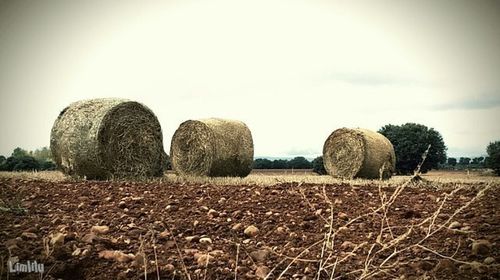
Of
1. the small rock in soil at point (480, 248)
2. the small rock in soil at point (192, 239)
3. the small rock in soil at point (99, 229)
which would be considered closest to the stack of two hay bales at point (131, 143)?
the small rock in soil at point (99, 229)

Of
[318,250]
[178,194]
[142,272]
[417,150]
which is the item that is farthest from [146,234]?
[417,150]

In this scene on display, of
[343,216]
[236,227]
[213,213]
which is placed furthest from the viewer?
[213,213]

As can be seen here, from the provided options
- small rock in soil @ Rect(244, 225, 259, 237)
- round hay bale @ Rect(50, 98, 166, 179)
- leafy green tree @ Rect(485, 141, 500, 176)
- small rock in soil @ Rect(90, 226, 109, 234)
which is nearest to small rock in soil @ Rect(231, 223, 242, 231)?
small rock in soil @ Rect(244, 225, 259, 237)

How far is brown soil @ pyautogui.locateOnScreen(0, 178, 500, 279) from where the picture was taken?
3635mm

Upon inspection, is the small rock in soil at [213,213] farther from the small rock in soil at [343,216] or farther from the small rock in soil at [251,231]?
the small rock in soil at [343,216]

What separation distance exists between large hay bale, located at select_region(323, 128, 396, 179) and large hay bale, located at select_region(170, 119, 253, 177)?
3.20 meters

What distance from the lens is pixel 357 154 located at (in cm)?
1488

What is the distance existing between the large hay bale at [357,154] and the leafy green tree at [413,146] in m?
11.8

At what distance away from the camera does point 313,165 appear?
86.4 feet

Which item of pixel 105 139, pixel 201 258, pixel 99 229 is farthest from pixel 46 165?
pixel 201 258

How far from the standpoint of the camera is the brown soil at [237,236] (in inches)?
143

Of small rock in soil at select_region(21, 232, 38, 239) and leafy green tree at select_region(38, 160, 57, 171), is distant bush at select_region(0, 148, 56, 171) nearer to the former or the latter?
leafy green tree at select_region(38, 160, 57, 171)

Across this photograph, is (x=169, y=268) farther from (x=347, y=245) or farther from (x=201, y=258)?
(x=347, y=245)

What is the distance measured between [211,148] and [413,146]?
17176 mm
